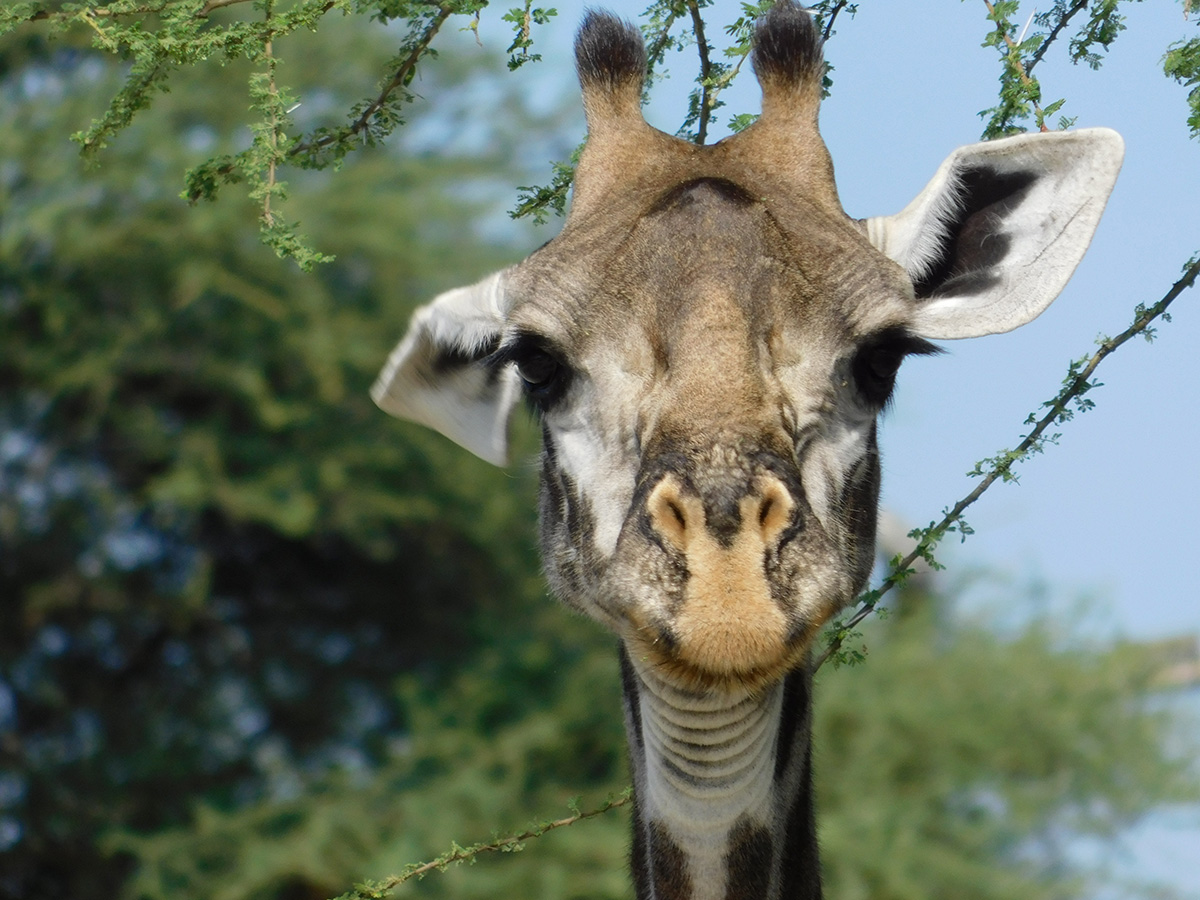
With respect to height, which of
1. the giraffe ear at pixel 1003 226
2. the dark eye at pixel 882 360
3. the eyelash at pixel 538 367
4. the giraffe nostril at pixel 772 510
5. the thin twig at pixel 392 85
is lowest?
the giraffe nostril at pixel 772 510

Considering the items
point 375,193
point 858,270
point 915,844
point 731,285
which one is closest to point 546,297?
point 731,285

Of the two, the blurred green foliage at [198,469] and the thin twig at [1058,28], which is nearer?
the thin twig at [1058,28]

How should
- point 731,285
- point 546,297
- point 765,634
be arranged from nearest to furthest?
point 765,634, point 731,285, point 546,297

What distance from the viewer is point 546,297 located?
4164mm

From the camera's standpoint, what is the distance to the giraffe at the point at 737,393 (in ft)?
11.0

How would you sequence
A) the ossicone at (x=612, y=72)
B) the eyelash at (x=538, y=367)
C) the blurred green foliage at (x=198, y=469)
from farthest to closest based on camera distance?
the blurred green foliage at (x=198, y=469)
the ossicone at (x=612, y=72)
the eyelash at (x=538, y=367)

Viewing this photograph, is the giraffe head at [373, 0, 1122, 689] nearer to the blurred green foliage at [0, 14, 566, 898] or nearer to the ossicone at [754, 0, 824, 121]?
the ossicone at [754, 0, 824, 121]

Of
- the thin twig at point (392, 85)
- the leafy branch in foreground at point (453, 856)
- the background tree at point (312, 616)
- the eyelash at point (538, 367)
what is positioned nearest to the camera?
the eyelash at point (538, 367)

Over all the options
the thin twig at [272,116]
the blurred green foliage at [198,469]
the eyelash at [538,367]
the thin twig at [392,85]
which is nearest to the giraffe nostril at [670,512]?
the eyelash at [538,367]

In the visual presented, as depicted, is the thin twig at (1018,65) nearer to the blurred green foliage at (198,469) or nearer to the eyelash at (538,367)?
the eyelash at (538,367)

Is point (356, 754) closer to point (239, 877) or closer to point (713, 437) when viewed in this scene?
point (239, 877)

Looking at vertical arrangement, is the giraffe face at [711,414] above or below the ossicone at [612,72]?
below

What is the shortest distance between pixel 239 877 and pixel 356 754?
351 cm

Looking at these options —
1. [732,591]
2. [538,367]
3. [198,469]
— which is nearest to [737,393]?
[732,591]
